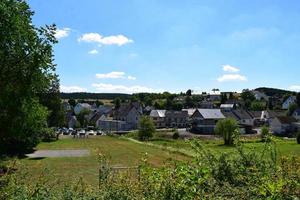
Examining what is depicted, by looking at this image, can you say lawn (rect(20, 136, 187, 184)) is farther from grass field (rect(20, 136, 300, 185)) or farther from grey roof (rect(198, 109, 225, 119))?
grey roof (rect(198, 109, 225, 119))

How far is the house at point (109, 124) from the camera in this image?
131 m

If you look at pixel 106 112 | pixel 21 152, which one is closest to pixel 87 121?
pixel 106 112

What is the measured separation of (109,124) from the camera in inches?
5364

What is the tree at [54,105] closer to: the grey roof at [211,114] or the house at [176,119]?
the grey roof at [211,114]

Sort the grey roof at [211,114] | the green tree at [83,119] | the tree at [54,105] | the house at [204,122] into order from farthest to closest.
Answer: the green tree at [83,119] → the grey roof at [211,114] → the house at [204,122] → the tree at [54,105]

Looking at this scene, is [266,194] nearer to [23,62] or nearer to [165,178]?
[165,178]

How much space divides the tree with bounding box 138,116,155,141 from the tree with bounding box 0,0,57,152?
63473mm

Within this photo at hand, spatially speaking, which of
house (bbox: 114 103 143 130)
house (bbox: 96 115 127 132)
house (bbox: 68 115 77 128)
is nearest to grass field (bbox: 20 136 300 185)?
house (bbox: 114 103 143 130)

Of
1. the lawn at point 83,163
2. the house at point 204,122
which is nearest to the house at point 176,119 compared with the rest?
the house at point 204,122

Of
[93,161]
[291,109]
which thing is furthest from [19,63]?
[291,109]

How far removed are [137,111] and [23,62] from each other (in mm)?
113664

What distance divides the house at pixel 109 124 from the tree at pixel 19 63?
110 metres

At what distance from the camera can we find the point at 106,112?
501 feet

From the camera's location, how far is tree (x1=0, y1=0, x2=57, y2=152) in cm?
1711
